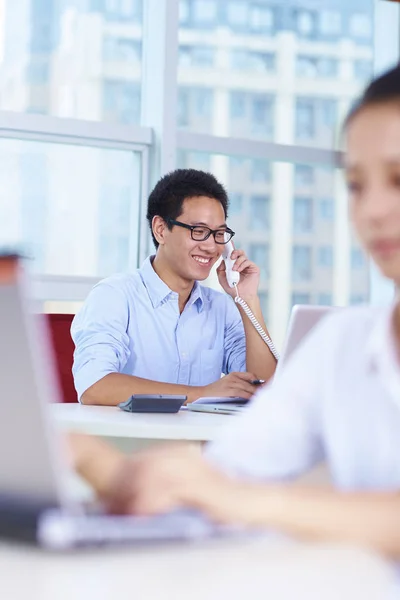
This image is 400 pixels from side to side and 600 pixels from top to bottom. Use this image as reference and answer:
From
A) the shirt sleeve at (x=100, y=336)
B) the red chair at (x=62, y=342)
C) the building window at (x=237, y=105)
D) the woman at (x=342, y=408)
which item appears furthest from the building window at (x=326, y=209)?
the woman at (x=342, y=408)

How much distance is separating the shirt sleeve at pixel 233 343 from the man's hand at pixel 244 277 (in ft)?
0.27

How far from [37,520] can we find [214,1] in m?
4.71

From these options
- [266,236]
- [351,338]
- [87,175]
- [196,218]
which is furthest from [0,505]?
[266,236]

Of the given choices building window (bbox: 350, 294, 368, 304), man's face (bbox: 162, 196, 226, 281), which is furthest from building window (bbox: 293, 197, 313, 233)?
man's face (bbox: 162, 196, 226, 281)

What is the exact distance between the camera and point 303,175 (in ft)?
18.1

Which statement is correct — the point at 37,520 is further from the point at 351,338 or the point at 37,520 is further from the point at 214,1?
the point at 214,1

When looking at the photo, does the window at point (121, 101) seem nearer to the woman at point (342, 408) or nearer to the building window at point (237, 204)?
the building window at point (237, 204)

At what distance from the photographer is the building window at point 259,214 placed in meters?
5.29

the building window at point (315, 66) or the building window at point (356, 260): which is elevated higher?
the building window at point (315, 66)

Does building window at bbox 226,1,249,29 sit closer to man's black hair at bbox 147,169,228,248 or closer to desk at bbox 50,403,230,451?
man's black hair at bbox 147,169,228,248

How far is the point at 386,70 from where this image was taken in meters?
1.24

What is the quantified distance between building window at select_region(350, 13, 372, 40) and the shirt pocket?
2.92 m

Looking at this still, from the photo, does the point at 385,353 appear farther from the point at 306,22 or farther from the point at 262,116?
the point at 306,22

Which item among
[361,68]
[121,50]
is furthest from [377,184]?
[361,68]
